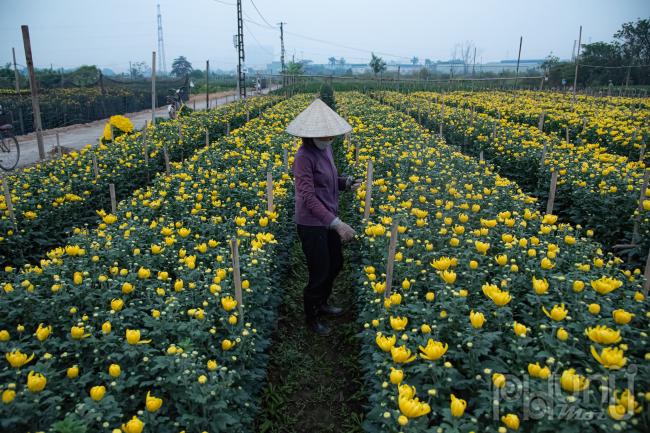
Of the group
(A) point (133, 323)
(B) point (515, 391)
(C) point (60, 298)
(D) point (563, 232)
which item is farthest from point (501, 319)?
(C) point (60, 298)

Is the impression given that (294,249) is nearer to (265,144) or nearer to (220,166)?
(220,166)

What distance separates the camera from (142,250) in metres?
3.59

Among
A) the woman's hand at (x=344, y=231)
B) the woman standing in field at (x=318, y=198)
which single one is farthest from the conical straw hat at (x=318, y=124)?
the woman's hand at (x=344, y=231)

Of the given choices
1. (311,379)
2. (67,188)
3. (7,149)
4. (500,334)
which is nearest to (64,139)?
(7,149)

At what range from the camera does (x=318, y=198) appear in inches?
146

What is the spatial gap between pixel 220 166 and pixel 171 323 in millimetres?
4372

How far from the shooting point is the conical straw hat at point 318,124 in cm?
353

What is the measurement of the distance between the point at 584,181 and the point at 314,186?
3.49 m

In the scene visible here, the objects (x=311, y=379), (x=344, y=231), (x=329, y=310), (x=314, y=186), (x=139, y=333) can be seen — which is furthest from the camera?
(x=329, y=310)

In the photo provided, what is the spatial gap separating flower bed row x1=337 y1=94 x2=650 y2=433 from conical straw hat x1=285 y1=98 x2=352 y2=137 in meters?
0.89

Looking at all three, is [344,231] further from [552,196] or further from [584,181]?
[584,181]

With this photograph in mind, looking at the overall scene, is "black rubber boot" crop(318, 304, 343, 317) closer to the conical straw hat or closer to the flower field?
the flower field

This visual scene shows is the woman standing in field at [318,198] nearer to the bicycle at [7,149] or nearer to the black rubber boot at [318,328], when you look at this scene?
the black rubber boot at [318,328]

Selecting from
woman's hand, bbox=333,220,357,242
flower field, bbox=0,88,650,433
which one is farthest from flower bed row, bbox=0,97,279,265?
woman's hand, bbox=333,220,357,242
